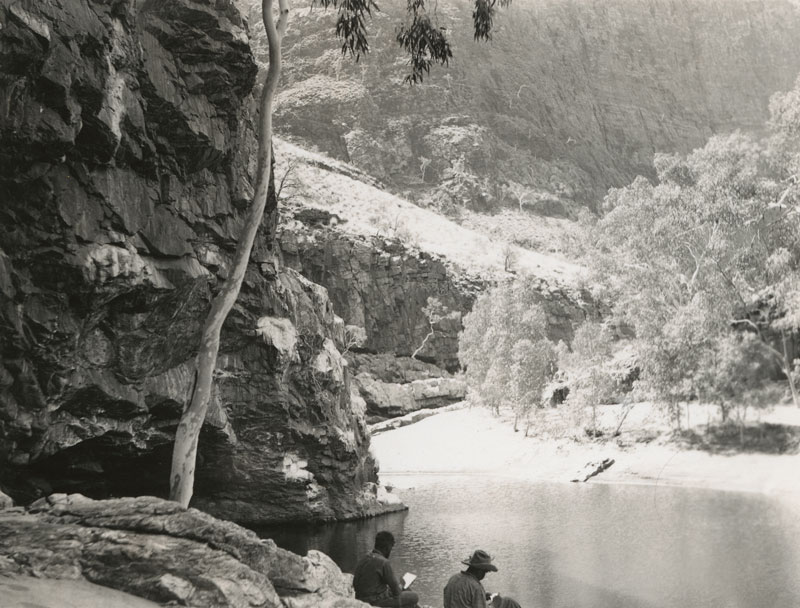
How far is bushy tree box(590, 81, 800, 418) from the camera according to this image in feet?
114

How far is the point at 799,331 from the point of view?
3556 centimetres

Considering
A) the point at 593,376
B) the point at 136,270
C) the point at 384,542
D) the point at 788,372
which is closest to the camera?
the point at 384,542

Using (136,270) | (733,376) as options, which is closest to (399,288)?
(733,376)

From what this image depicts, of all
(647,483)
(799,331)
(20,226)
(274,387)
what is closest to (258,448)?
(274,387)

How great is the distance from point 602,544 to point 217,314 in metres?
13.2

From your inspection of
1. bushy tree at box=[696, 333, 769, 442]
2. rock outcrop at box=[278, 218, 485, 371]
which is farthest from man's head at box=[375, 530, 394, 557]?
rock outcrop at box=[278, 218, 485, 371]

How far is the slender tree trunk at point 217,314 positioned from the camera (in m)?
11.9

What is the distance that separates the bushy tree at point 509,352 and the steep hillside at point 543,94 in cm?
5815

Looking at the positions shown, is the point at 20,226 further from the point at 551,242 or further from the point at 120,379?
the point at 551,242

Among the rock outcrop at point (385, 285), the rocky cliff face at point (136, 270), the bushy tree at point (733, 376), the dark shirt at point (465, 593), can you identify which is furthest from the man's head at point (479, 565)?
the rock outcrop at point (385, 285)

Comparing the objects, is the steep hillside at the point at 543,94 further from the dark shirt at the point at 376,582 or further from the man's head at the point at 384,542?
the dark shirt at the point at 376,582

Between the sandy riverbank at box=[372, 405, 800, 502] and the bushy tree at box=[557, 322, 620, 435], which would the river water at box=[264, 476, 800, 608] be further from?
the bushy tree at box=[557, 322, 620, 435]

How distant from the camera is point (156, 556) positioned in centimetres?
672

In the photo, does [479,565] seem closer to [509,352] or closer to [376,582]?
[376,582]
